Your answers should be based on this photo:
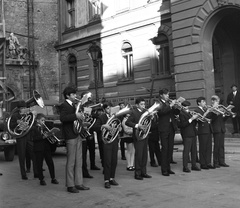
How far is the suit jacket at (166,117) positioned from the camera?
29.2ft

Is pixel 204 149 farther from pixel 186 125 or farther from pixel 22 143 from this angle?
pixel 22 143

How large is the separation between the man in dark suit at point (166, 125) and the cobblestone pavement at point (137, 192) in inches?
14.1

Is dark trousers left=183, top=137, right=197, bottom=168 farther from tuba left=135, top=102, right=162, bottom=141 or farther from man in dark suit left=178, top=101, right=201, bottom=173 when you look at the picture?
tuba left=135, top=102, right=162, bottom=141

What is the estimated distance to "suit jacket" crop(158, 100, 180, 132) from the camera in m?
8.91

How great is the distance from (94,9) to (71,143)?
746 inches

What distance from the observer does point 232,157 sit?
39.0 feet

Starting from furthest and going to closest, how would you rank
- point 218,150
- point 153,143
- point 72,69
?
point 72,69, point 153,143, point 218,150

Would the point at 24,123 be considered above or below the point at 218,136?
above

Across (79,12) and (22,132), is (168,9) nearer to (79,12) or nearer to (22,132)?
(79,12)

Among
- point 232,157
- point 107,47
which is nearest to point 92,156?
point 232,157

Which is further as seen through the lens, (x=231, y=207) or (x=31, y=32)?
(x=31, y=32)

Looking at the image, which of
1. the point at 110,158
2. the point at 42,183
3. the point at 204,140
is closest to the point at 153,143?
the point at 204,140

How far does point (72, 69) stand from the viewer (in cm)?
2734

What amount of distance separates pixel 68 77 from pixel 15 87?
4.02 m
